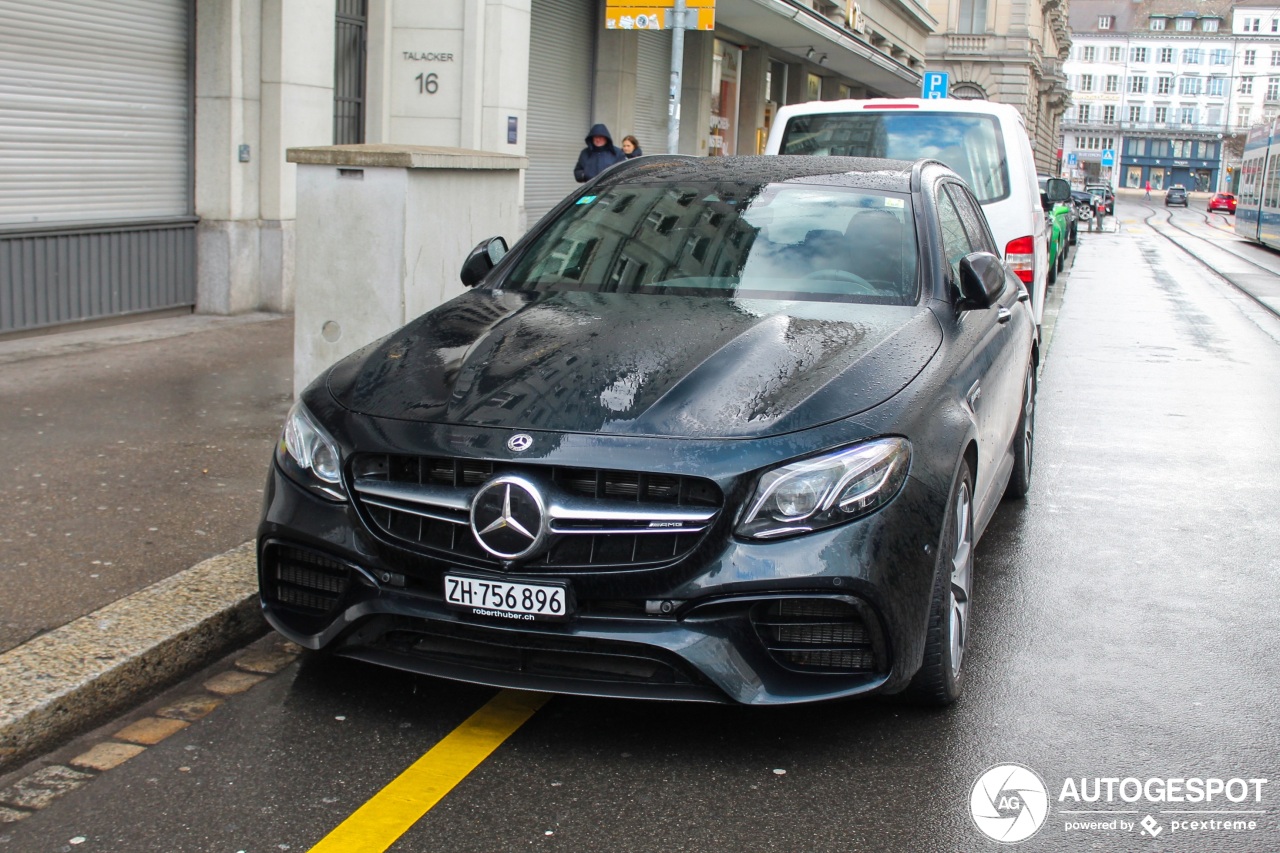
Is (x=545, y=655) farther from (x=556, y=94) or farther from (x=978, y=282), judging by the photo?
(x=556, y=94)

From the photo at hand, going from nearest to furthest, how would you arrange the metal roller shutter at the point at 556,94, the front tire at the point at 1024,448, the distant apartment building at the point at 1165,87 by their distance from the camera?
1. the front tire at the point at 1024,448
2. the metal roller shutter at the point at 556,94
3. the distant apartment building at the point at 1165,87

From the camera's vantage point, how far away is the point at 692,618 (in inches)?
145

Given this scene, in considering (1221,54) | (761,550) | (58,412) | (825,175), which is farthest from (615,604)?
(1221,54)

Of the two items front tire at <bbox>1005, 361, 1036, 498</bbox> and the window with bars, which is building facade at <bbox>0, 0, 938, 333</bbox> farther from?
front tire at <bbox>1005, 361, 1036, 498</bbox>

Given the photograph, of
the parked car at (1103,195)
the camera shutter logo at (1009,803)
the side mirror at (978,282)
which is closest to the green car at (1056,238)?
the side mirror at (978,282)

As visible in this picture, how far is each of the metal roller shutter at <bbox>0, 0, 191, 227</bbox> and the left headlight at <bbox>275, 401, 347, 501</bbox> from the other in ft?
21.7

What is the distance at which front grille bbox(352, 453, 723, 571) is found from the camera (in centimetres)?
369

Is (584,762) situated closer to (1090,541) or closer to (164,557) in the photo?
(164,557)

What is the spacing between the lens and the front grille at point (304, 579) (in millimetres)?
3988

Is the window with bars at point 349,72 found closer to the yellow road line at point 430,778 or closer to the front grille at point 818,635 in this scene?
the yellow road line at point 430,778

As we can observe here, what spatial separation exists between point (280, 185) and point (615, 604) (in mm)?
9129

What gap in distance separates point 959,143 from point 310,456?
745 centimetres

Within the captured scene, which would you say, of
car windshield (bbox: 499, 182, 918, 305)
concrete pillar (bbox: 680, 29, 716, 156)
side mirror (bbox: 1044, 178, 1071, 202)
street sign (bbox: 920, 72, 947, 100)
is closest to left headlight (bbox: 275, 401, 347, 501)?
car windshield (bbox: 499, 182, 918, 305)

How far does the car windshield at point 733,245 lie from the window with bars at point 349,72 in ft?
30.0
